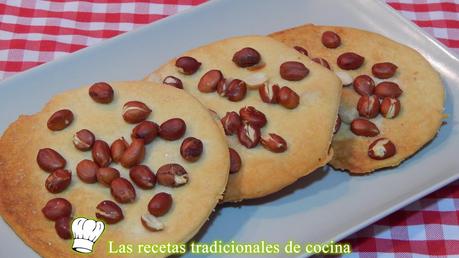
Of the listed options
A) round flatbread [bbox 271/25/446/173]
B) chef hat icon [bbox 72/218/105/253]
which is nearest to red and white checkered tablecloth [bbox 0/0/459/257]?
round flatbread [bbox 271/25/446/173]

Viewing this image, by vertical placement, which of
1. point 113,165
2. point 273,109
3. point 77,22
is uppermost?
point 273,109

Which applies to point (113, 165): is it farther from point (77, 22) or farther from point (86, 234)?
point (77, 22)

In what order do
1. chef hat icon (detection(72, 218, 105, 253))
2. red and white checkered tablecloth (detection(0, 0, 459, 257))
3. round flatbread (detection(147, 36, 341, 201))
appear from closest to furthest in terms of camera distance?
1. chef hat icon (detection(72, 218, 105, 253))
2. round flatbread (detection(147, 36, 341, 201))
3. red and white checkered tablecloth (detection(0, 0, 459, 257))

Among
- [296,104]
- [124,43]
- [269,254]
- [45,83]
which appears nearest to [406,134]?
[296,104]

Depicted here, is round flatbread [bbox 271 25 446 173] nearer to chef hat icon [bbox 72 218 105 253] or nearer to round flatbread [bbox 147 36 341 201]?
round flatbread [bbox 147 36 341 201]

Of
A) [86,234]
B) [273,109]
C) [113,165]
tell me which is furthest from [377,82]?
[86,234]

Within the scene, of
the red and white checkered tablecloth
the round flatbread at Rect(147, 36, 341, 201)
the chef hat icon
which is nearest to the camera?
the chef hat icon
